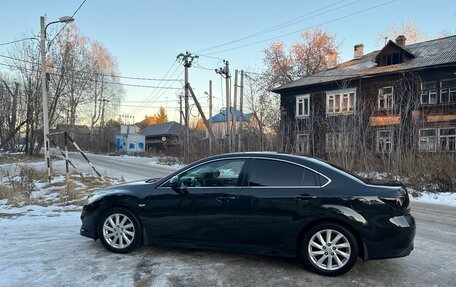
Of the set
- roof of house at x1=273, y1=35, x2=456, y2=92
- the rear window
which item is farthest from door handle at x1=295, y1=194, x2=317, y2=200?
roof of house at x1=273, y1=35, x2=456, y2=92

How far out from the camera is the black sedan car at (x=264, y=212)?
4.37 meters

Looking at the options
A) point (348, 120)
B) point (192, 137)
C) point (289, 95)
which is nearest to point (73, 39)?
point (192, 137)

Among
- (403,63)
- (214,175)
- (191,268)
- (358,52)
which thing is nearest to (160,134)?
(358,52)

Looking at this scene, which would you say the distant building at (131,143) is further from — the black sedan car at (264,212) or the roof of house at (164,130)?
the black sedan car at (264,212)

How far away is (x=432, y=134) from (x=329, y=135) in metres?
6.56

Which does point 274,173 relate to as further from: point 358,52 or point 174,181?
point 358,52

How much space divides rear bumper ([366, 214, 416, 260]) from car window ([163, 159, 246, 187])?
1.86 meters

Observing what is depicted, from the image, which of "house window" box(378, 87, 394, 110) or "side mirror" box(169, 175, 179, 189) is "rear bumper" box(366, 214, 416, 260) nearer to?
"side mirror" box(169, 175, 179, 189)

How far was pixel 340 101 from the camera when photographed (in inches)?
1143

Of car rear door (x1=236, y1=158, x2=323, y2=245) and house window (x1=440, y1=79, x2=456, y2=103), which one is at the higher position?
house window (x1=440, y1=79, x2=456, y2=103)

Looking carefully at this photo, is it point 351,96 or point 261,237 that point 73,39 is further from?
point 261,237

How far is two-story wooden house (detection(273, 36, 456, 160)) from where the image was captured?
1888 cm

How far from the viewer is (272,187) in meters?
4.70

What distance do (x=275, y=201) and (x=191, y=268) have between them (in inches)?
54.1
